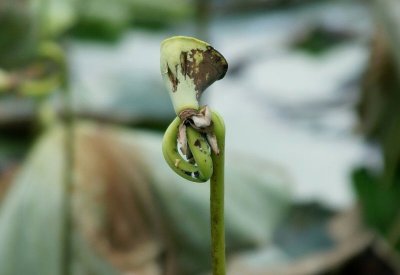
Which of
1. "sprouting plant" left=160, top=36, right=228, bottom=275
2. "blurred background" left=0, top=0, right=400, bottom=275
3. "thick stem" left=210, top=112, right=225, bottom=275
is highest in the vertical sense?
"sprouting plant" left=160, top=36, right=228, bottom=275

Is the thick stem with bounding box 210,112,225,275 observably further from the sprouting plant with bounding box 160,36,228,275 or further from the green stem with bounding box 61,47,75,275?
the green stem with bounding box 61,47,75,275

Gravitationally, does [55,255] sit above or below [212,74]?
below

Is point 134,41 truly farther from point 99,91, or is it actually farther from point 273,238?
point 273,238

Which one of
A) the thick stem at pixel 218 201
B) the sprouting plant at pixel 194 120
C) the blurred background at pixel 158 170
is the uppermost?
the sprouting plant at pixel 194 120

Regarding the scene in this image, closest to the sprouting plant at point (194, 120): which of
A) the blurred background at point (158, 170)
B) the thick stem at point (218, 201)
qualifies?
the thick stem at point (218, 201)

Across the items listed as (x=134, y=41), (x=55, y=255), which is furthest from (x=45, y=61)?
(x=134, y=41)

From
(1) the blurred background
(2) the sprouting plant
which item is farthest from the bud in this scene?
(1) the blurred background

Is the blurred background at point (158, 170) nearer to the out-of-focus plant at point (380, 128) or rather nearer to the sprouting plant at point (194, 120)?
the out-of-focus plant at point (380, 128)
